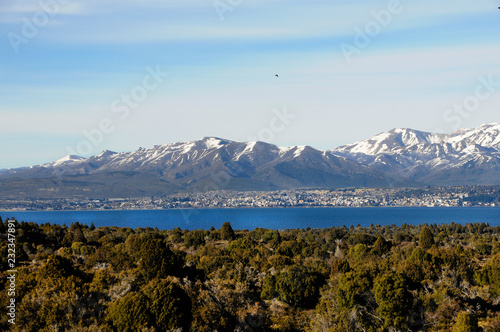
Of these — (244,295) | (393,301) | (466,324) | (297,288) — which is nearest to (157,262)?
(244,295)

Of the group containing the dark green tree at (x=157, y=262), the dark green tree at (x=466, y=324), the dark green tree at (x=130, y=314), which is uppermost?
the dark green tree at (x=157, y=262)

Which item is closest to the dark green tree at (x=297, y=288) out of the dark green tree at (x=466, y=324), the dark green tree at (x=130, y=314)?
the dark green tree at (x=466, y=324)

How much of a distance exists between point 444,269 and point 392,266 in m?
3.70

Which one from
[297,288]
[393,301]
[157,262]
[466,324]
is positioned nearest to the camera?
[466,324]

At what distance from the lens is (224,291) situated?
26.5 metres

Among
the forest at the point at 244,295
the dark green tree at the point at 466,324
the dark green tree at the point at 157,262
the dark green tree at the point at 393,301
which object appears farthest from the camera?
the dark green tree at the point at 157,262

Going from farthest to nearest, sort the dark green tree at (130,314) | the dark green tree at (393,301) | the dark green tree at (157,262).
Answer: the dark green tree at (157,262) → the dark green tree at (393,301) → the dark green tree at (130,314)

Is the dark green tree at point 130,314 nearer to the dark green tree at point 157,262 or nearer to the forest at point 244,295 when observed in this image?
the forest at point 244,295

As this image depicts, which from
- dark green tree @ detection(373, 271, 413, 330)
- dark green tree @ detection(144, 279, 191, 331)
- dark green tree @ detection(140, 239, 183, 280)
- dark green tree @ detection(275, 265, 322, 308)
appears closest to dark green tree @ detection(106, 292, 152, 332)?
dark green tree @ detection(144, 279, 191, 331)

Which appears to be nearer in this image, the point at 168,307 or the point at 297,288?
the point at 168,307

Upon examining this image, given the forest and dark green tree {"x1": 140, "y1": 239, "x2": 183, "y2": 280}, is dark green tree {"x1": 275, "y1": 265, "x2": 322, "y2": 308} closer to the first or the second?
the forest

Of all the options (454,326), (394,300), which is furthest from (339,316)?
(454,326)

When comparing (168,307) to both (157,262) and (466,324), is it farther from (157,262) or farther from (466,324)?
(466,324)

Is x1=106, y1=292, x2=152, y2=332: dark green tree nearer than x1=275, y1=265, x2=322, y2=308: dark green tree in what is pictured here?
Yes
